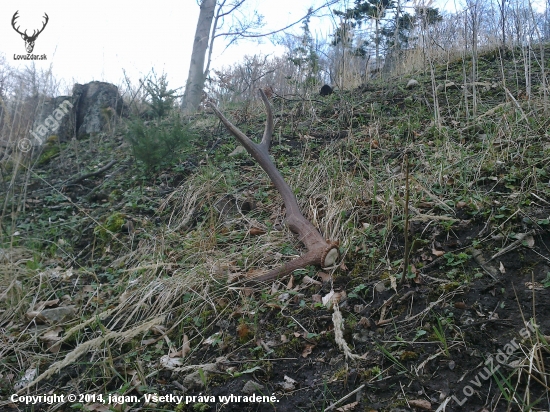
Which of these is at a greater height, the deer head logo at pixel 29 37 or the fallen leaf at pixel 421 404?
the deer head logo at pixel 29 37

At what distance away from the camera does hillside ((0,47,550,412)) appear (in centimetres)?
205

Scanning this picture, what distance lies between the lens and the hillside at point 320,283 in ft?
6.73

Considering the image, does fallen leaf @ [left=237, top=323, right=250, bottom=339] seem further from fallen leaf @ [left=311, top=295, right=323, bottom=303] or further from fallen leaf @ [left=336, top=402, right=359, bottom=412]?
fallen leaf @ [left=336, top=402, right=359, bottom=412]

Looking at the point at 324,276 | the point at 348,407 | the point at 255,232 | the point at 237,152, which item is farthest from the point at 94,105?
the point at 348,407

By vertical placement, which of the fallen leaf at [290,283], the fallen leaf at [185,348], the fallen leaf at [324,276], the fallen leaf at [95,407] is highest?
the fallen leaf at [324,276]

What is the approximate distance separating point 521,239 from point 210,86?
5.94 metres

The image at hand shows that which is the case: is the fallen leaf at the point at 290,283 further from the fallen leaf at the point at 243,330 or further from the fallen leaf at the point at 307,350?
the fallen leaf at the point at 307,350

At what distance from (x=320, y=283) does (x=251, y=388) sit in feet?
2.74

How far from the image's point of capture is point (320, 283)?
2793mm

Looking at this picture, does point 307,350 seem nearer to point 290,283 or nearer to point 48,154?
point 290,283

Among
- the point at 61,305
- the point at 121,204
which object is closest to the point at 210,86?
the point at 121,204

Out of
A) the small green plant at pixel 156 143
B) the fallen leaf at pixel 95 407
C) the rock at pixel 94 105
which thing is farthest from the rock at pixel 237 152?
the fallen leaf at pixel 95 407

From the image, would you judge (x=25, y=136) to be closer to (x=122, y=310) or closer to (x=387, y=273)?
(x=122, y=310)

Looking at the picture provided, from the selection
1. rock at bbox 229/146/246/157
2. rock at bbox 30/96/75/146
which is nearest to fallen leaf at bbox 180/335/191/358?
rock at bbox 229/146/246/157
